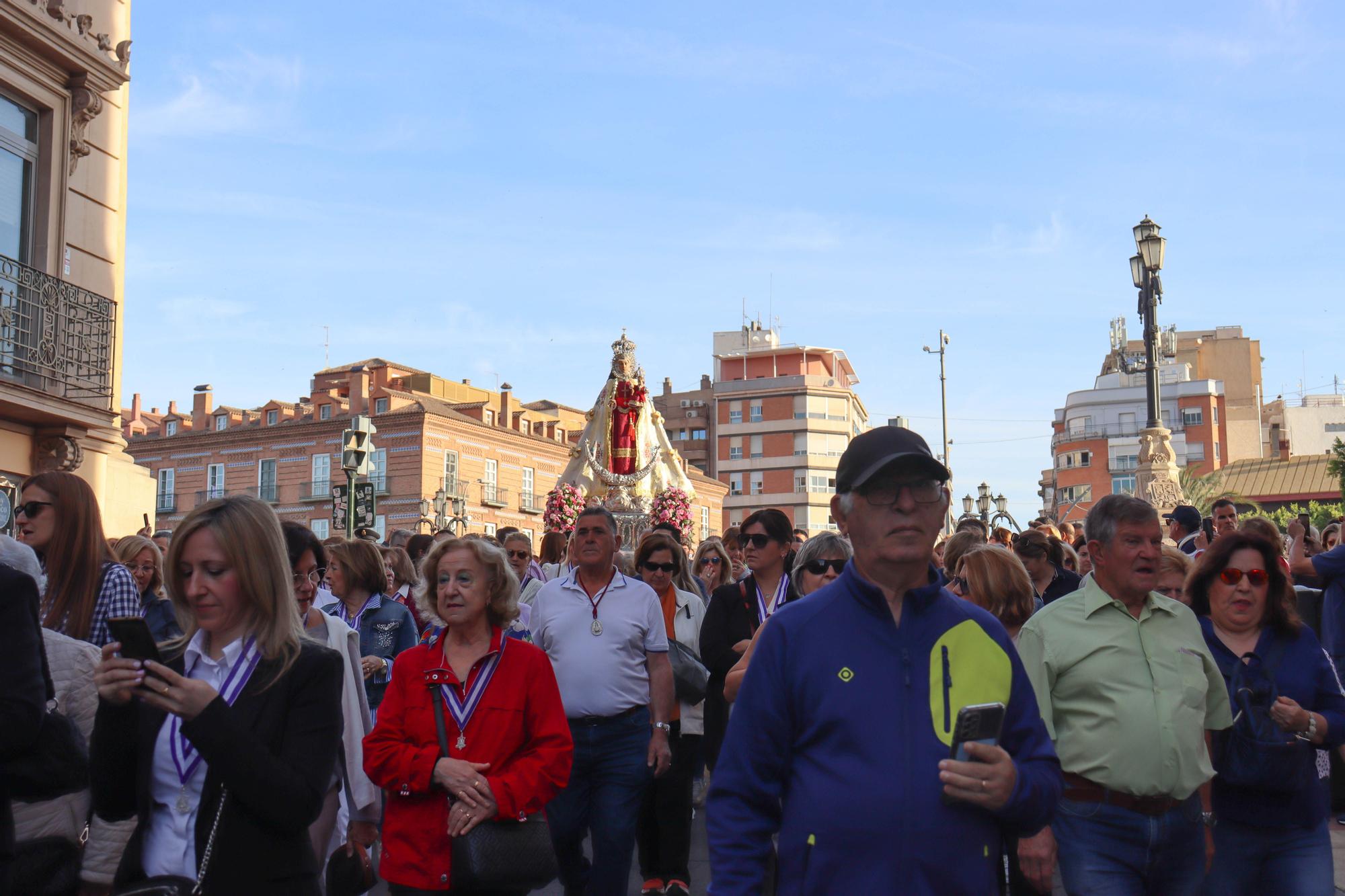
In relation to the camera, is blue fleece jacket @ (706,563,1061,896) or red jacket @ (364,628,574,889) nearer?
blue fleece jacket @ (706,563,1061,896)

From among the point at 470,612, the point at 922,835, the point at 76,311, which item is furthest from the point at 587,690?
the point at 76,311

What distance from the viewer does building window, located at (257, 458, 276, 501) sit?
224 ft

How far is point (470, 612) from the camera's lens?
520 centimetres

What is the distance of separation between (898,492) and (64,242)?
12.9m

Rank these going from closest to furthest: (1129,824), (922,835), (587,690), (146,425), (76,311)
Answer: (922,835)
(1129,824)
(587,690)
(76,311)
(146,425)

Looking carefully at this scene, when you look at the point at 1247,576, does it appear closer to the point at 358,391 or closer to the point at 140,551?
the point at 140,551

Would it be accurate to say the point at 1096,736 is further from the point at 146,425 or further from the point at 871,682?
the point at 146,425

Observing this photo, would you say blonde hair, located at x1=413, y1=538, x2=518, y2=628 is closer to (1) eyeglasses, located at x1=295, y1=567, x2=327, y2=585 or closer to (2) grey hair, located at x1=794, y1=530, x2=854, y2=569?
(1) eyeglasses, located at x1=295, y1=567, x2=327, y2=585

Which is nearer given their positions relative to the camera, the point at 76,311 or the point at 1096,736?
the point at 1096,736

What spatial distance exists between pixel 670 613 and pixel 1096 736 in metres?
4.24

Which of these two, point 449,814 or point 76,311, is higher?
point 76,311

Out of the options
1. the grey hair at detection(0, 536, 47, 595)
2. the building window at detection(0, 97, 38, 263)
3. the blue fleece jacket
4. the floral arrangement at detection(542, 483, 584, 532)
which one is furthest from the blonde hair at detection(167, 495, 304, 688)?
the floral arrangement at detection(542, 483, 584, 532)

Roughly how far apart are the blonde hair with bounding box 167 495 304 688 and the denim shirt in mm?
4225

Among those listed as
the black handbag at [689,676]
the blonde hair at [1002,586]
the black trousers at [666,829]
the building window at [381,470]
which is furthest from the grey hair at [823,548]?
the building window at [381,470]
